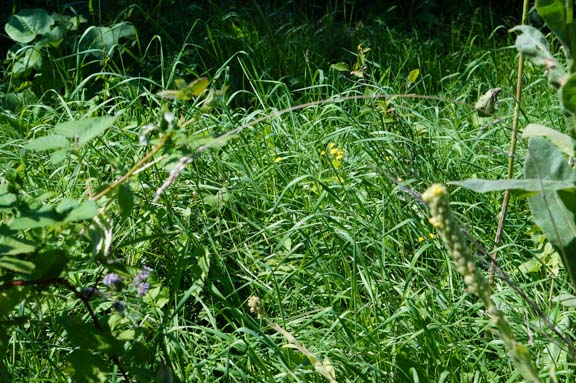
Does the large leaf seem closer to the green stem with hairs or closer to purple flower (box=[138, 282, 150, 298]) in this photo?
the green stem with hairs

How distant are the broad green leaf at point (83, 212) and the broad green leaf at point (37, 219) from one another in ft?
0.10

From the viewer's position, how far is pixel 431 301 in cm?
240

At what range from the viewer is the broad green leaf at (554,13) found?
6.61 ft

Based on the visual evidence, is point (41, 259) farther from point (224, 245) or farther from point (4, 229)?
point (224, 245)

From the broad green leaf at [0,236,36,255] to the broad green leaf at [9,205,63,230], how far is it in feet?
0.10

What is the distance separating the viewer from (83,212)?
5.82 ft

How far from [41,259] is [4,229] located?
0.37 feet

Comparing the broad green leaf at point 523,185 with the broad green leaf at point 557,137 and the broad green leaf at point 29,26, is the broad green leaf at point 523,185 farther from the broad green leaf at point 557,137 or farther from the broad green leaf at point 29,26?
the broad green leaf at point 29,26

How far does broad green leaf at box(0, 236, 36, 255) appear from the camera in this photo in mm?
1768

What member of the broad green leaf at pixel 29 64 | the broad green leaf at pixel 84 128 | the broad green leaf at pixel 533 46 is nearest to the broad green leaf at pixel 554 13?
the broad green leaf at pixel 533 46

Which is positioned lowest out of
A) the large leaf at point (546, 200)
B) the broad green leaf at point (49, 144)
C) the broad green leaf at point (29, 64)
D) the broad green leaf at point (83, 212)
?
the broad green leaf at point (29, 64)

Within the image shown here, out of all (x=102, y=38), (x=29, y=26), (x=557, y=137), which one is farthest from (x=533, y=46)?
(x=29, y=26)

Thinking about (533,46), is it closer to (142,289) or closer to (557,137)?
(557,137)

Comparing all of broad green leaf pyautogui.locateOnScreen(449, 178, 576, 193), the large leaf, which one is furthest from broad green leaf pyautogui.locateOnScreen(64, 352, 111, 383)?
the large leaf
